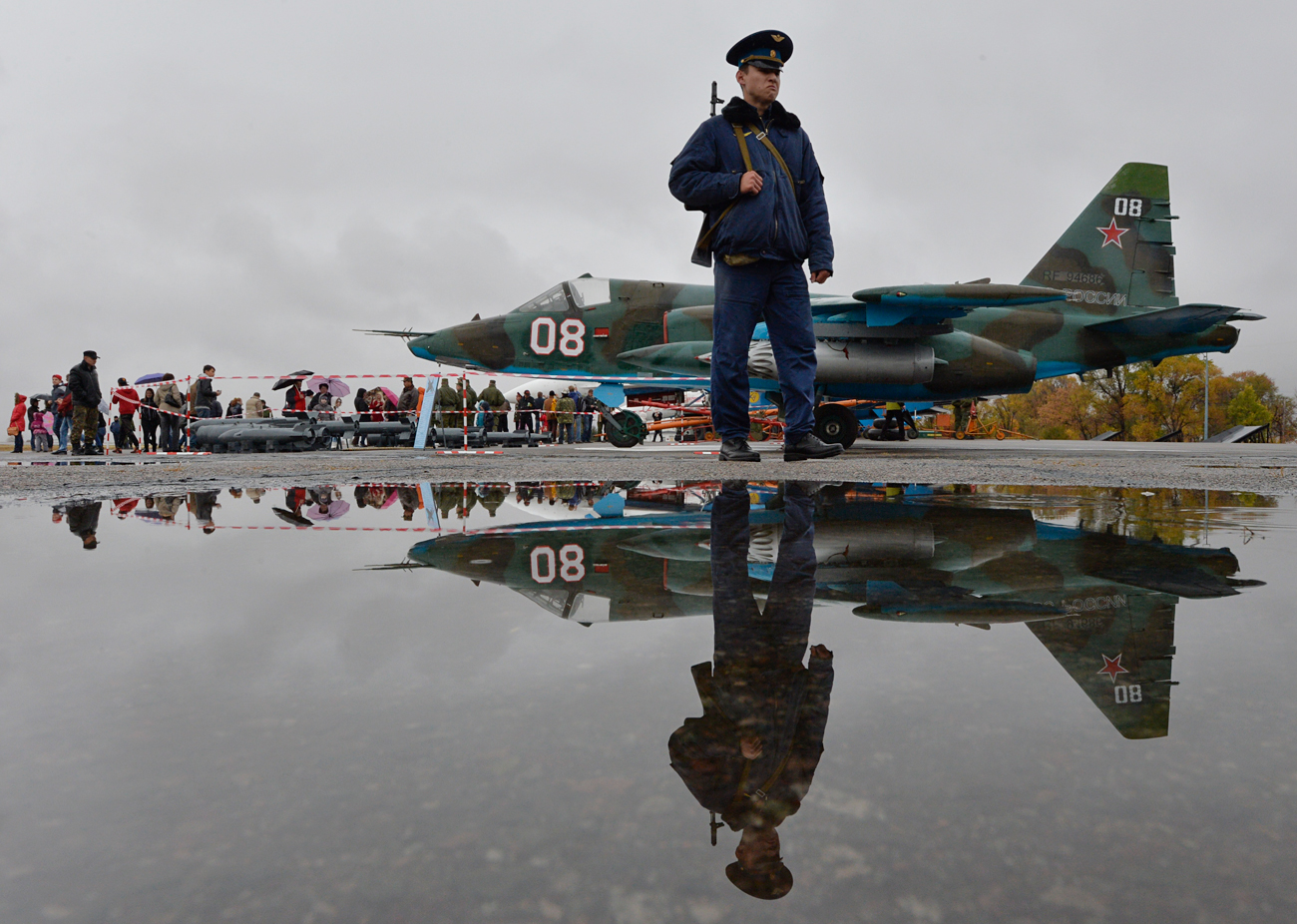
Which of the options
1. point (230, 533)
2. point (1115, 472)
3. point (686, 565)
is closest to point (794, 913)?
point (686, 565)

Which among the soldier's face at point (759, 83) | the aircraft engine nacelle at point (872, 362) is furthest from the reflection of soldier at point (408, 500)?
the aircraft engine nacelle at point (872, 362)

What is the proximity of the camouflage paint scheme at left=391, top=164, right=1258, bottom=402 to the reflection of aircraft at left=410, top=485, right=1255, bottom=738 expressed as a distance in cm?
710

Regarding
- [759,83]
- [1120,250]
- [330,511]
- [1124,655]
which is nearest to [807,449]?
[759,83]

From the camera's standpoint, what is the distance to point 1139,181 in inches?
474

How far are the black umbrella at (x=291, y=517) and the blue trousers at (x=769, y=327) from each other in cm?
244

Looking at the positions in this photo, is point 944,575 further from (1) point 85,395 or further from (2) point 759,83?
(1) point 85,395

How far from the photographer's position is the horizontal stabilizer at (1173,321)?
10.2 meters

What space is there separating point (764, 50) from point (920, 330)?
641 cm

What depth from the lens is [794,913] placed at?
17.3 inches

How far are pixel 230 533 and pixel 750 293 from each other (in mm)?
2896

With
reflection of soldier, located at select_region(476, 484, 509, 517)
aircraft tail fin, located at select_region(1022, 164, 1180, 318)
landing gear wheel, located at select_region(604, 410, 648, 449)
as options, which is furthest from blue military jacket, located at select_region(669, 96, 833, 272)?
aircraft tail fin, located at select_region(1022, 164, 1180, 318)

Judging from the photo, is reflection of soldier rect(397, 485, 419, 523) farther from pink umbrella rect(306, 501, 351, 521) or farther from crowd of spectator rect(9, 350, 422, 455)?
crowd of spectator rect(9, 350, 422, 455)

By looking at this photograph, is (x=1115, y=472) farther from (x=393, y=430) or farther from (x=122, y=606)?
(x=393, y=430)

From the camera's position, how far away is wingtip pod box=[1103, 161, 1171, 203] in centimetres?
1201
